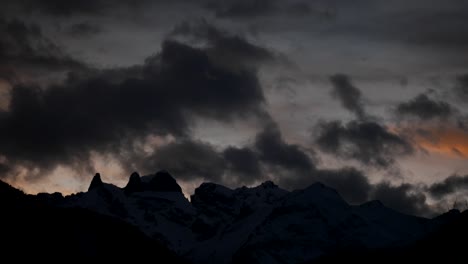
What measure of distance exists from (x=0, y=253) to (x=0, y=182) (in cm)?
3175

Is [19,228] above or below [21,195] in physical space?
below

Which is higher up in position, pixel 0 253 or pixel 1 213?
pixel 1 213

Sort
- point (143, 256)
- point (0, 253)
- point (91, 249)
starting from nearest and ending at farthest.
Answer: point (0, 253) → point (91, 249) → point (143, 256)

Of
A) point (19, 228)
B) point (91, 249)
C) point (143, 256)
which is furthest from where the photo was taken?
point (143, 256)

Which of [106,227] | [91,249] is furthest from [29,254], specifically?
[106,227]

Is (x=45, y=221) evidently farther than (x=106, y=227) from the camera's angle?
No

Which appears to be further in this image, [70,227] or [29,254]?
[70,227]

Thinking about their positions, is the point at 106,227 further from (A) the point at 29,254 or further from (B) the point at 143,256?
(A) the point at 29,254

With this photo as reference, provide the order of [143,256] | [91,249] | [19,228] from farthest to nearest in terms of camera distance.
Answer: [143,256]
[91,249]
[19,228]

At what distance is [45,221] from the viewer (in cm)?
18188

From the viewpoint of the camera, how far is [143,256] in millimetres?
199250

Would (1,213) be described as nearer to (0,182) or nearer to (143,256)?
(0,182)

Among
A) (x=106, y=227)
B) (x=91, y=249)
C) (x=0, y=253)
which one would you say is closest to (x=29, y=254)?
(x=0, y=253)

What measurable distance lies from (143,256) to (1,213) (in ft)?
125
